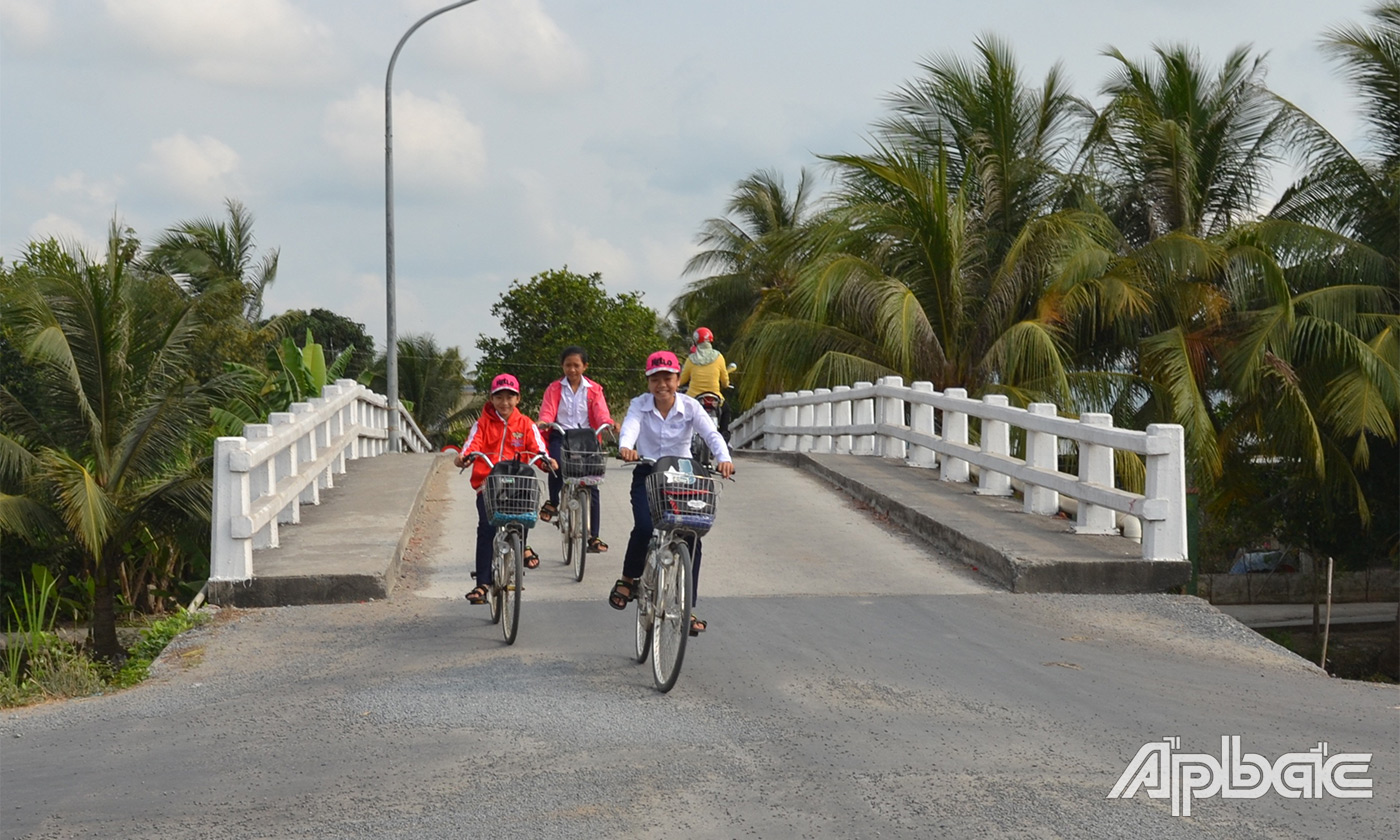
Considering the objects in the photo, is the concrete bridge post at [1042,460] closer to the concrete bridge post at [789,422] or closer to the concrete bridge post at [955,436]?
the concrete bridge post at [955,436]

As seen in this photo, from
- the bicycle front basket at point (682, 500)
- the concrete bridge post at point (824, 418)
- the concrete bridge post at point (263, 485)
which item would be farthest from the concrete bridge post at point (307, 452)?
the concrete bridge post at point (824, 418)

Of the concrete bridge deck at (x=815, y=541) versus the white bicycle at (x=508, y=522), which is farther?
the concrete bridge deck at (x=815, y=541)

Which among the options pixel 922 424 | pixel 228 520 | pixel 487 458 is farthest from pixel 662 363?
pixel 922 424

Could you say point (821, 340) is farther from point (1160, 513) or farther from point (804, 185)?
point (804, 185)

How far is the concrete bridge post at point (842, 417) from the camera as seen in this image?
66.2 ft

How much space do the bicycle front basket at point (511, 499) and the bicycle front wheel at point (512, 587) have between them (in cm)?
11

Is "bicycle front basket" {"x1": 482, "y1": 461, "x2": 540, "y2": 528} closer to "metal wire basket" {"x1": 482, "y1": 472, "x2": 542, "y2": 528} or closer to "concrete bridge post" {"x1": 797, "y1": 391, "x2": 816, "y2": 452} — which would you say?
"metal wire basket" {"x1": 482, "y1": 472, "x2": 542, "y2": 528}

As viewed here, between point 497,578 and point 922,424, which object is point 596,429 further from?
point 922,424

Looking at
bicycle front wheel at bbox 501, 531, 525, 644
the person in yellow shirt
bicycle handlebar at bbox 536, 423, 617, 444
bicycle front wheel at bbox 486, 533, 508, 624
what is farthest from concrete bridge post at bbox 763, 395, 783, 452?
bicycle front wheel at bbox 501, 531, 525, 644

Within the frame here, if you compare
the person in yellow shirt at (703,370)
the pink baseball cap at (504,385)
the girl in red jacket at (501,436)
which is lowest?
the girl in red jacket at (501,436)

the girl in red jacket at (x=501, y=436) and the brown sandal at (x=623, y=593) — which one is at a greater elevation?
the girl in red jacket at (x=501, y=436)

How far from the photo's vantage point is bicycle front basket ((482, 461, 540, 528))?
886 cm

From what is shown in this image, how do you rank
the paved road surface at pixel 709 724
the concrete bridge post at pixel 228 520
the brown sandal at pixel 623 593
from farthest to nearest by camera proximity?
the concrete bridge post at pixel 228 520
the brown sandal at pixel 623 593
the paved road surface at pixel 709 724

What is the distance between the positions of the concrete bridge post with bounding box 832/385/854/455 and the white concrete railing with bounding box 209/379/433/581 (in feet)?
21.8
